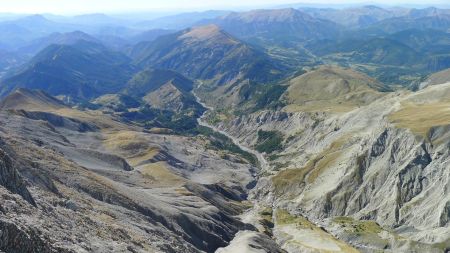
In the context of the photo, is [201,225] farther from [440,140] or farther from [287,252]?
[440,140]

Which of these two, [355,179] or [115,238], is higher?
[115,238]

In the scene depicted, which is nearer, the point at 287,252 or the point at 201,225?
the point at 201,225

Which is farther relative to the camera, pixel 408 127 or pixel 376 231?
pixel 408 127

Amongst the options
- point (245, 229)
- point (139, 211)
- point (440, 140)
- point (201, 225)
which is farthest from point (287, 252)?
point (440, 140)

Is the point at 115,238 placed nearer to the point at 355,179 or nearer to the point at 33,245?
the point at 33,245

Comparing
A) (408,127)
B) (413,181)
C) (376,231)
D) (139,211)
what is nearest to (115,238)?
(139,211)

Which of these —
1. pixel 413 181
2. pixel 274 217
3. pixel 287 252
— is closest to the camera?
pixel 287 252

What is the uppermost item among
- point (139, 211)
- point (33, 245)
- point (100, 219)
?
point (33, 245)

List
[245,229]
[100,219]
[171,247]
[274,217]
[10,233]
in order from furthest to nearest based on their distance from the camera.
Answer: [274,217]
[245,229]
[171,247]
[100,219]
[10,233]

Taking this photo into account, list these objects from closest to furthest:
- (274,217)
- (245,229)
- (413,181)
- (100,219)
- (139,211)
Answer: (100,219) < (139,211) < (245,229) < (413,181) < (274,217)
